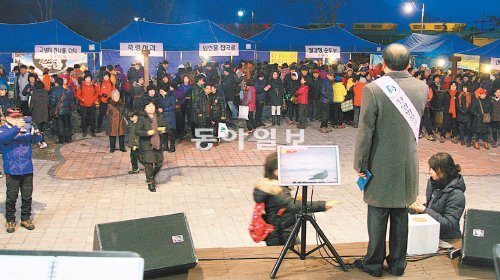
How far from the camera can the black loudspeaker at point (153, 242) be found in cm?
439

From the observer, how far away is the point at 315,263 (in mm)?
4852

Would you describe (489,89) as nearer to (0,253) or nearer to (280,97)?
(280,97)

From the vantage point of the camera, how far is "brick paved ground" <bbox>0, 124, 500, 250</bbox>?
7695mm

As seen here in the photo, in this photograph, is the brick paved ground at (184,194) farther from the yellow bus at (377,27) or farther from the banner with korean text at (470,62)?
the yellow bus at (377,27)

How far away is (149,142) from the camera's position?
9781 millimetres

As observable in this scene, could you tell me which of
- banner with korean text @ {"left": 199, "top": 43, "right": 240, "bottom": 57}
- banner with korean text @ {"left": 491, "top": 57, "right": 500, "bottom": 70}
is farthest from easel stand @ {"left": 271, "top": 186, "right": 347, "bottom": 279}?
banner with korean text @ {"left": 491, "top": 57, "right": 500, "bottom": 70}

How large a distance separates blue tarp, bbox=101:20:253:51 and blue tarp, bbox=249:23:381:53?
2389 mm

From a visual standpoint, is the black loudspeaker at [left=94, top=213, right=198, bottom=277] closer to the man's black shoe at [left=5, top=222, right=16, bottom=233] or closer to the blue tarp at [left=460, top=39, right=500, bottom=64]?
the man's black shoe at [left=5, top=222, right=16, bottom=233]

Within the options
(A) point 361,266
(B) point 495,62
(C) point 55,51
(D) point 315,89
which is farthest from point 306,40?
(A) point 361,266

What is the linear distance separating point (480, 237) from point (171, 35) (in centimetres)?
1510

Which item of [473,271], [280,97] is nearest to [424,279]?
[473,271]

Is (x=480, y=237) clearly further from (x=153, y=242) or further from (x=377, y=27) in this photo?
(x=377, y=27)

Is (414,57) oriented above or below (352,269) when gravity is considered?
above

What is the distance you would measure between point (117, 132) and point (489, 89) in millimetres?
11398
